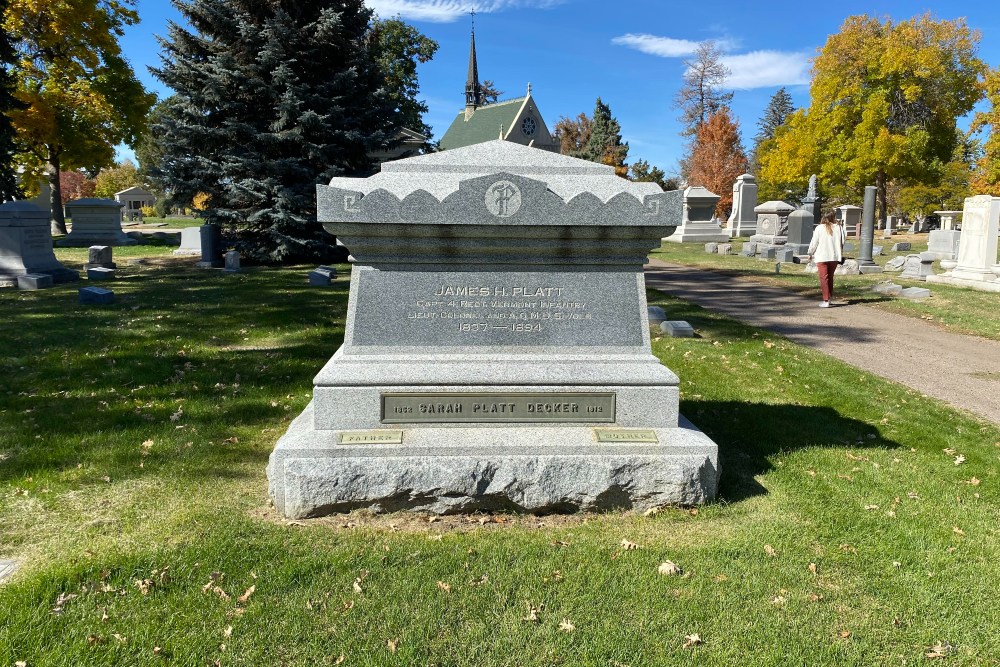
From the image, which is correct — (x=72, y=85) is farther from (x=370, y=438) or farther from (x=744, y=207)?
(x=744, y=207)

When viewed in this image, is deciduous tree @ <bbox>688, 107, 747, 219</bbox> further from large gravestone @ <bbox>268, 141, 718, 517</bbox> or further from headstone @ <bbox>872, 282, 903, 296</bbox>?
large gravestone @ <bbox>268, 141, 718, 517</bbox>

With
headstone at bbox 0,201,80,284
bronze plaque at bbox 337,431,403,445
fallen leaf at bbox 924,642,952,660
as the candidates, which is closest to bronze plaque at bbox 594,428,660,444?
bronze plaque at bbox 337,431,403,445

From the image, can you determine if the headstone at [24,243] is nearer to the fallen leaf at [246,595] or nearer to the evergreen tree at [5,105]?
the evergreen tree at [5,105]

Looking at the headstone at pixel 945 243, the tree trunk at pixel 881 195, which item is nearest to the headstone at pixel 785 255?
the headstone at pixel 945 243

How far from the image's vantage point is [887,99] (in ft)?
123

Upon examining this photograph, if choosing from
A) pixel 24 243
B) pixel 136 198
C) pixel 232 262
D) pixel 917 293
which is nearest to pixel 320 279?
pixel 232 262

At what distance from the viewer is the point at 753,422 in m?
5.65

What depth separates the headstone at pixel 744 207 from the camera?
3559 centimetres

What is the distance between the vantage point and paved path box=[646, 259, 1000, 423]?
7175 millimetres

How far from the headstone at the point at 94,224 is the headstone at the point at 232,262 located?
440 inches

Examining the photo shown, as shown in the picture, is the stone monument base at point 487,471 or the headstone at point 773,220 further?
the headstone at point 773,220

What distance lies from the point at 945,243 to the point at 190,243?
25.9m

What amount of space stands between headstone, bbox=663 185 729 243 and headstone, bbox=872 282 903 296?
17.4 meters

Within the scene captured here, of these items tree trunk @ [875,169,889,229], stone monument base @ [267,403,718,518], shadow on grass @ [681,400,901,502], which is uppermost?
tree trunk @ [875,169,889,229]
